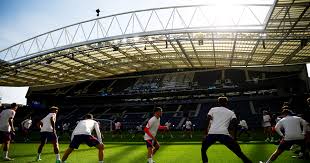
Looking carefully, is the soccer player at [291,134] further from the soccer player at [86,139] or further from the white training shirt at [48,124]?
the white training shirt at [48,124]

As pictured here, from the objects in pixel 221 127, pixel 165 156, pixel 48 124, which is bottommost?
pixel 165 156

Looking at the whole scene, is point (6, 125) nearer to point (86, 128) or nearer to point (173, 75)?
point (86, 128)

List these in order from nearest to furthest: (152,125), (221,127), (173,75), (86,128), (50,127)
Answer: (221,127)
(86,128)
(152,125)
(50,127)
(173,75)

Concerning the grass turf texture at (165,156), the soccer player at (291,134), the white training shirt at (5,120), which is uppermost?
the white training shirt at (5,120)

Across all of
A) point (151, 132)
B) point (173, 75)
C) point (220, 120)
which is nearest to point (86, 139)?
point (151, 132)

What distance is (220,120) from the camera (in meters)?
7.88

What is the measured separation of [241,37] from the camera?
2861cm

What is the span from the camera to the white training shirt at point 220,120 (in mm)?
7777

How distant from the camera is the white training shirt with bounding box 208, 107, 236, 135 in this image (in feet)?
25.5

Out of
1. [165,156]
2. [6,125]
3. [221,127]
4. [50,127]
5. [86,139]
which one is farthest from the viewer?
[165,156]

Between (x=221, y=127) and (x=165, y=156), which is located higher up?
(x=221, y=127)

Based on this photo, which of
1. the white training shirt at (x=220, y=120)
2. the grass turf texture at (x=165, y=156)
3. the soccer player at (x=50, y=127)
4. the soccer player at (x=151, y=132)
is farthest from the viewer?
the grass turf texture at (x=165, y=156)

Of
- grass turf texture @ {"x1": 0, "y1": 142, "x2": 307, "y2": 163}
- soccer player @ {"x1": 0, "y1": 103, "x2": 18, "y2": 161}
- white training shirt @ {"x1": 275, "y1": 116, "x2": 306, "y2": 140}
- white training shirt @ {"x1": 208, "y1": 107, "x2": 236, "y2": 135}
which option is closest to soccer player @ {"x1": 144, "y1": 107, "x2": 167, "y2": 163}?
grass turf texture @ {"x1": 0, "y1": 142, "x2": 307, "y2": 163}

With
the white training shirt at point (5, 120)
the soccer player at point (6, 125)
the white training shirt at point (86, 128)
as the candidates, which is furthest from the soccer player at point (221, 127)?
the white training shirt at point (5, 120)
